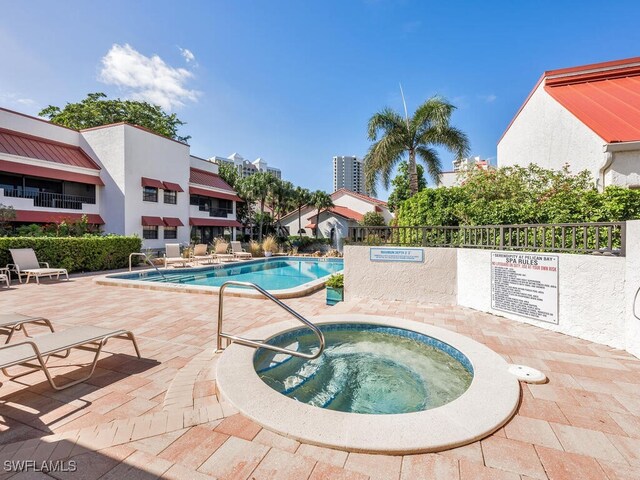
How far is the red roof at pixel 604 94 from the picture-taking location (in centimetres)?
890

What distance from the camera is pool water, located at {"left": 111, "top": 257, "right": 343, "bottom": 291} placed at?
42.7ft

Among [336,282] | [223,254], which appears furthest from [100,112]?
[336,282]

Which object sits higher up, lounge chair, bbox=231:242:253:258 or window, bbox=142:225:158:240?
window, bbox=142:225:158:240

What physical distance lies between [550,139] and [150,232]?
87.5 ft

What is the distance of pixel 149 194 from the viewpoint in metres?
24.0

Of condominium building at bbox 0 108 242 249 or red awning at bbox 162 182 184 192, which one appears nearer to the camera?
condominium building at bbox 0 108 242 249

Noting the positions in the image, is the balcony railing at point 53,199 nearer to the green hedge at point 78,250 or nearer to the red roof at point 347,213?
the green hedge at point 78,250

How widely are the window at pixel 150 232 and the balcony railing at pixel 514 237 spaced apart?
21.2 metres

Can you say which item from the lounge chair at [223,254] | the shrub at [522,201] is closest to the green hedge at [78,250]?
the lounge chair at [223,254]

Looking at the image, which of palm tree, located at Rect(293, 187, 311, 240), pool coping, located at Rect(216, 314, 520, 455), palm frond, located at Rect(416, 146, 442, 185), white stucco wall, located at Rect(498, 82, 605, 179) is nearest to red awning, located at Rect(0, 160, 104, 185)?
palm tree, located at Rect(293, 187, 311, 240)

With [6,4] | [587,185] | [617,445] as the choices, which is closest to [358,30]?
[587,185]

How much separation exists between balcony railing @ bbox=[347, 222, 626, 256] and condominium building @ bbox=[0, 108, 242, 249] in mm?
20454

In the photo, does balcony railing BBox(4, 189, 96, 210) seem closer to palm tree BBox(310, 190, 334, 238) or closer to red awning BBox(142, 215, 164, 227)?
red awning BBox(142, 215, 164, 227)

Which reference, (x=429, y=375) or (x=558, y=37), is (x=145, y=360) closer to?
(x=429, y=375)
